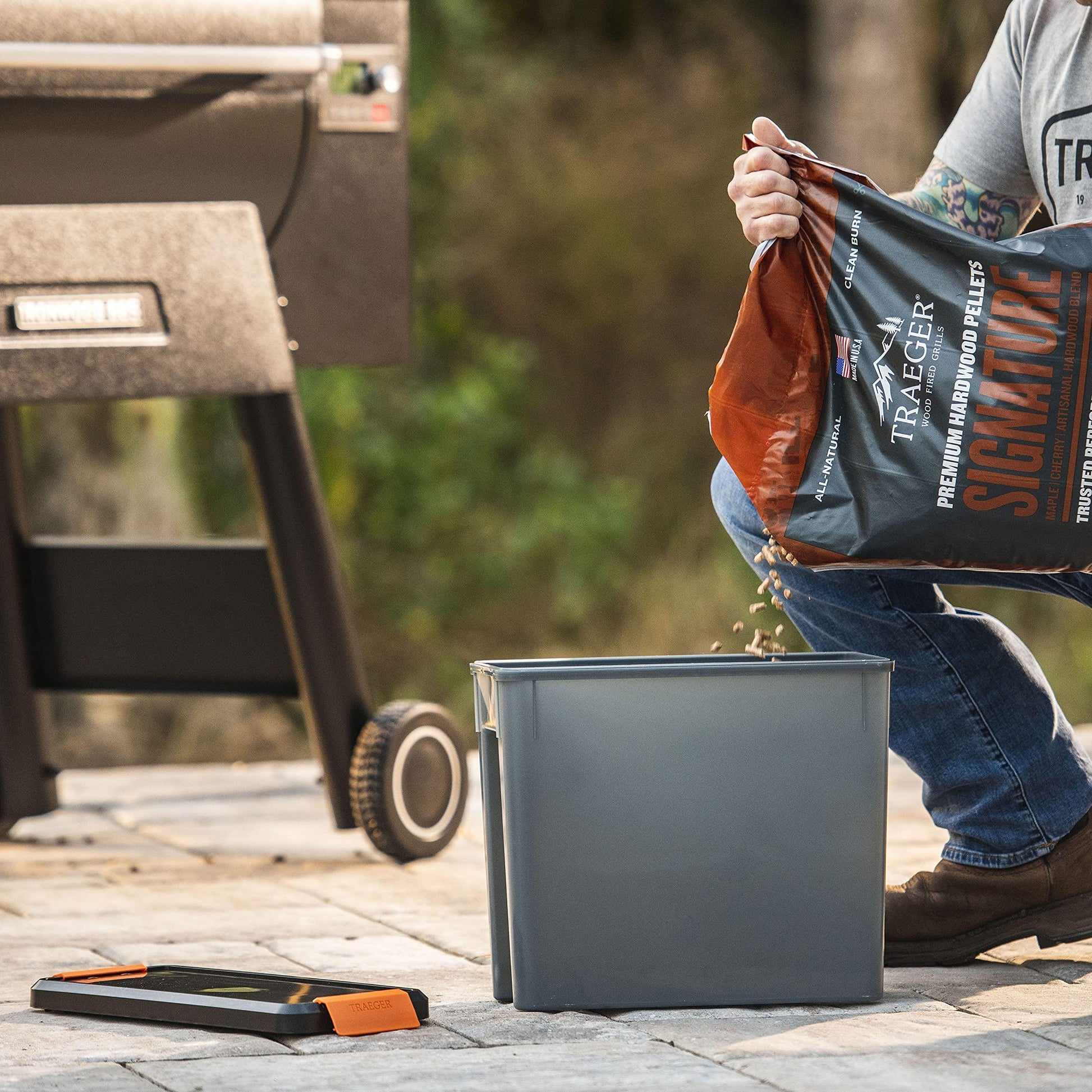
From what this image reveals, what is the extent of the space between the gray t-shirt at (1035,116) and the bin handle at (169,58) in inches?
37.1

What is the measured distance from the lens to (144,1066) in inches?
66.1

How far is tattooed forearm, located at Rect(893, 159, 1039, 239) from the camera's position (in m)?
2.19

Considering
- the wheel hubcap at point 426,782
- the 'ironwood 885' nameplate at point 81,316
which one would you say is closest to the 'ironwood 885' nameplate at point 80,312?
the 'ironwood 885' nameplate at point 81,316

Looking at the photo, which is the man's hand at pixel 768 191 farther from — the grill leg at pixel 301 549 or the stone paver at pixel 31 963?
the stone paver at pixel 31 963

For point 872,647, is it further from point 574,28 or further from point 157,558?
point 574,28

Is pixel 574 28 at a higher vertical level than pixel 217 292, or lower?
higher

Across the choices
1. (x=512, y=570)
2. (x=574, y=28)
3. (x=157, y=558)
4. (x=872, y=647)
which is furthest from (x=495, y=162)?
(x=872, y=647)

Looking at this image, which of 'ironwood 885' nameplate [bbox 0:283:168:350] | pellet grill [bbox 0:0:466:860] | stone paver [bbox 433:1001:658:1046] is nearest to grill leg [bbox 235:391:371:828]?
pellet grill [bbox 0:0:466:860]

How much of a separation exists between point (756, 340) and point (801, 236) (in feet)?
0.40

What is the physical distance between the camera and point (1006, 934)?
210 cm

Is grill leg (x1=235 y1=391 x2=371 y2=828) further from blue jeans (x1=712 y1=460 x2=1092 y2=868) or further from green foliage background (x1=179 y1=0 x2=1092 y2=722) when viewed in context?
green foliage background (x1=179 y1=0 x2=1092 y2=722)

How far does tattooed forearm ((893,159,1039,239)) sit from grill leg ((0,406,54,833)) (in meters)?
1.62

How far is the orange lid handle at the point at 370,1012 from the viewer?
70.7 inches

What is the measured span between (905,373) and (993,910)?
666 millimetres
